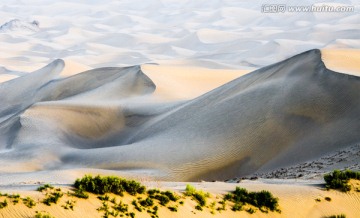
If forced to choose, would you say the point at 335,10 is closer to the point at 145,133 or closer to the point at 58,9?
the point at 58,9

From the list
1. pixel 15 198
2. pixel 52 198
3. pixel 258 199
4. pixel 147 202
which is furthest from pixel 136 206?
pixel 258 199

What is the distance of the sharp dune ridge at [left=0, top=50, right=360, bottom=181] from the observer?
1788 centimetres

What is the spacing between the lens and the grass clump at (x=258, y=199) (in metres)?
9.47

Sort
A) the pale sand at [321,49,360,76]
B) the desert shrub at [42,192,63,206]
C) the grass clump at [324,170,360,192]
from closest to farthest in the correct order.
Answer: the desert shrub at [42,192,63,206], the grass clump at [324,170,360,192], the pale sand at [321,49,360,76]

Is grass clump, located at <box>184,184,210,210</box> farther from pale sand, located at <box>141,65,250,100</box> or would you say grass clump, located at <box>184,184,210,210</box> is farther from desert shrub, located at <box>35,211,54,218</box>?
pale sand, located at <box>141,65,250,100</box>

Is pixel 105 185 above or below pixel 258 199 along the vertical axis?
above

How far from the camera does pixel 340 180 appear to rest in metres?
10.6

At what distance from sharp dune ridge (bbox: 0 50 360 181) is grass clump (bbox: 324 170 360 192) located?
528 cm

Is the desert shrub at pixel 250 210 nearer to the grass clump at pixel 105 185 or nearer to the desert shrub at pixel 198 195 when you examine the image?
the desert shrub at pixel 198 195

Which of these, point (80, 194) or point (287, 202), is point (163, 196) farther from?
point (287, 202)

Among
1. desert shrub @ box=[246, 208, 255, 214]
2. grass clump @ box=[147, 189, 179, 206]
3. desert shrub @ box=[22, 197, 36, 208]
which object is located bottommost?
desert shrub @ box=[246, 208, 255, 214]

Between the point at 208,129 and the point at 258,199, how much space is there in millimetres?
11116

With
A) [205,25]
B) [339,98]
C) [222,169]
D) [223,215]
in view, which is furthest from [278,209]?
[205,25]

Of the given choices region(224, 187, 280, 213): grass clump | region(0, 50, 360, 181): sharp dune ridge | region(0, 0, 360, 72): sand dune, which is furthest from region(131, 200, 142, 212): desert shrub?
region(0, 0, 360, 72): sand dune
